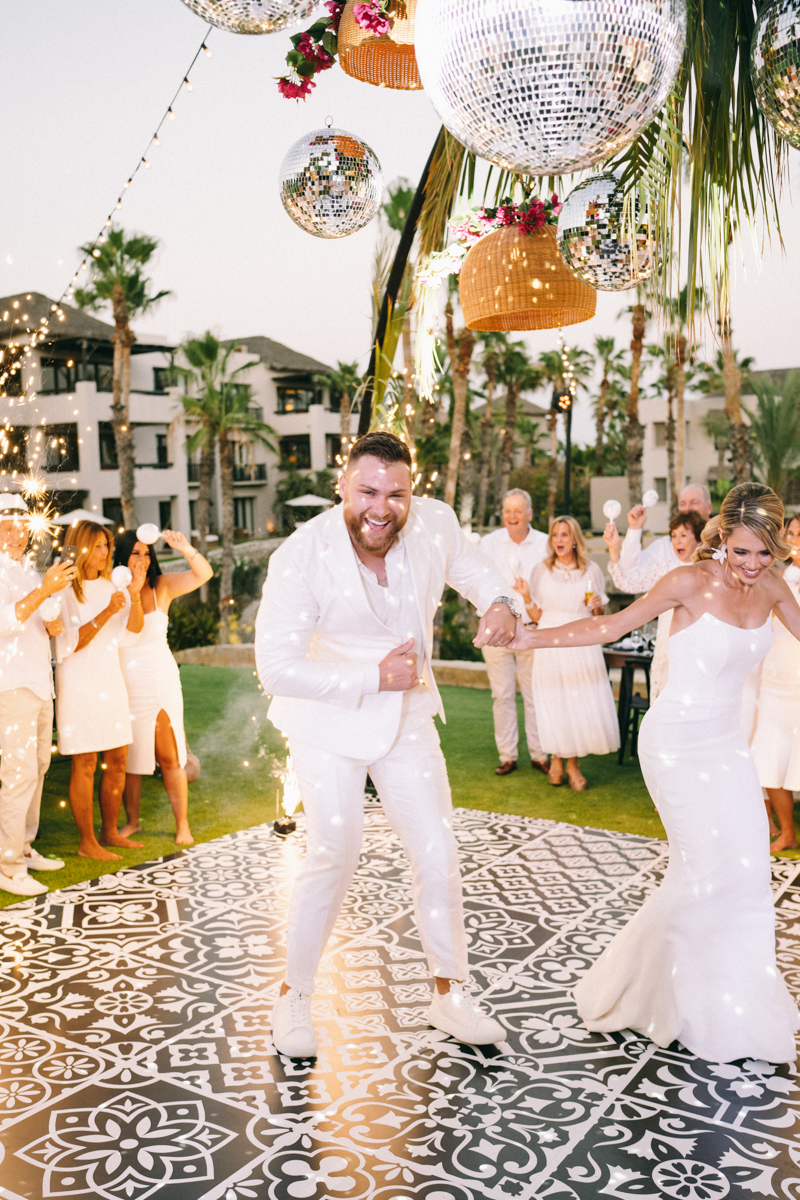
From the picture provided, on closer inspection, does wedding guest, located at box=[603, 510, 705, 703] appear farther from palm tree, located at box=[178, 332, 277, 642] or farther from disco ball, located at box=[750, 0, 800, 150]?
palm tree, located at box=[178, 332, 277, 642]

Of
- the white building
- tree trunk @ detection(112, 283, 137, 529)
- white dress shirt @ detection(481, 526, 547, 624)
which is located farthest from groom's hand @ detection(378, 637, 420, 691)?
tree trunk @ detection(112, 283, 137, 529)

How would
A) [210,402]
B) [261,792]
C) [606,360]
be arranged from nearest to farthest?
[261,792] → [210,402] → [606,360]

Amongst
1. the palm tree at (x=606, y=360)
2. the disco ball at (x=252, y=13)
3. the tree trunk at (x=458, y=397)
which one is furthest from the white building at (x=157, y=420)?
the disco ball at (x=252, y=13)

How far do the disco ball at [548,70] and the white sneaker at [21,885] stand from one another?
3903 mm

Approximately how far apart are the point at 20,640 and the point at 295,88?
285cm

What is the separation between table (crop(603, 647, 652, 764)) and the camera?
22.5ft

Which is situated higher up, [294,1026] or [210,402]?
[210,402]

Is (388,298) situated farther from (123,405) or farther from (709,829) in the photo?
(123,405)

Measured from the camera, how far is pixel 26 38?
27.0 ft

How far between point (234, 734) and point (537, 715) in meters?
3.15

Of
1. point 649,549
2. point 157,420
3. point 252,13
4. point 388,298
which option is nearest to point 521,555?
point 649,549

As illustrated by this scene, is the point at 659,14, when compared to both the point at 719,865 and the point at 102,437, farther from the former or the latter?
the point at 102,437

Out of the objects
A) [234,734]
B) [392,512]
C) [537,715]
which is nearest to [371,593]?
[392,512]

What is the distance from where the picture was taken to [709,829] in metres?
3.22
